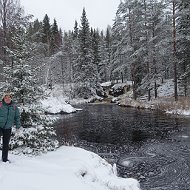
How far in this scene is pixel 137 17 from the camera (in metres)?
39.1

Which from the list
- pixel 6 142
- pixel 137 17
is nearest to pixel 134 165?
pixel 6 142

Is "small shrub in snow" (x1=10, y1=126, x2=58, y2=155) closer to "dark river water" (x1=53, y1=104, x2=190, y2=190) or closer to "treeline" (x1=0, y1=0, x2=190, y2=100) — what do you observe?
"treeline" (x1=0, y1=0, x2=190, y2=100)

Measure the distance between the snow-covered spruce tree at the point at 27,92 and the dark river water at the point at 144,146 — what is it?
11.1 ft

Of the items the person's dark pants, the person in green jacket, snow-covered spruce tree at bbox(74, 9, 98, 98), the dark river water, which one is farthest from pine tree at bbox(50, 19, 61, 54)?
the person's dark pants

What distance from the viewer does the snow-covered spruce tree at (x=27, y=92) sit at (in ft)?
34.0

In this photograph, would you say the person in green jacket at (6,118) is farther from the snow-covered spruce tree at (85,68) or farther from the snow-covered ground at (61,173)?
the snow-covered spruce tree at (85,68)

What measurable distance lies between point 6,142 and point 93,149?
22.4ft

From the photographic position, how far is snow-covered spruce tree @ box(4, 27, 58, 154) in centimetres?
1038

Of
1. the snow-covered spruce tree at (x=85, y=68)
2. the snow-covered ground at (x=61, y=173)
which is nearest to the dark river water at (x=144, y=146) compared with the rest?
the snow-covered ground at (x=61, y=173)

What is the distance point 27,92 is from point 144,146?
7.20 meters

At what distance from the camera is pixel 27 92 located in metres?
11.0

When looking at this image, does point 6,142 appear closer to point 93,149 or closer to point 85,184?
point 85,184

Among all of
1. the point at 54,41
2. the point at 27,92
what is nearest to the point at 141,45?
the point at 27,92

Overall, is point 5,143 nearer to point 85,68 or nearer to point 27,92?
point 27,92
